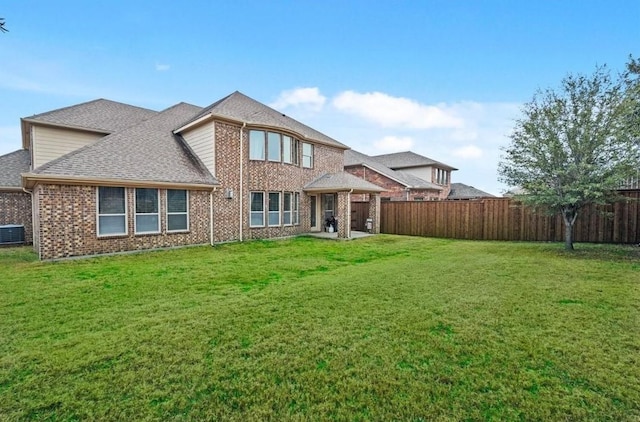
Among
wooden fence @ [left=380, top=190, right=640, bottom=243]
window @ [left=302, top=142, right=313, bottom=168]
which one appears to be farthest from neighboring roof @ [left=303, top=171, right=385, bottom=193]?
wooden fence @ [left=380, top=190, right=640, bottom=243]

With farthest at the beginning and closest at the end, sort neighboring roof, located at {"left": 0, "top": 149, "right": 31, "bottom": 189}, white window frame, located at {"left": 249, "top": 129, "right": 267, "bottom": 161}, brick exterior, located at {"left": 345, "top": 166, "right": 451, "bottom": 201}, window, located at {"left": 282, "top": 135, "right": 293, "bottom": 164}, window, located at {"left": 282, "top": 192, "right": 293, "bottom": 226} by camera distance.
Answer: brick exterior, located at {"left": 345, "top": 166, "right": 451, "bottom": 201}, window, located at {"left": 282, "top": 192, "right": 293, "bottom": 226}, window, located at {"left": 282, "top": 135, "right": 293, "bottom": 164}, white window frame, located at {"left": 249, "top": 129, "right": 267, "bottom": 161}, neighboring roof, located at {"left": 0, "top": 149, "right": 31, "bottom": 189}

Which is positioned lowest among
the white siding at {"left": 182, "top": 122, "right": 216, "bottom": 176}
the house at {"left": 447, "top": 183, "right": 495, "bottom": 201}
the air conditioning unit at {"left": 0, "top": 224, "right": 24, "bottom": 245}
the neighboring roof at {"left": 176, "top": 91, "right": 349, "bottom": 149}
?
the air conditioning unit at {"left": 0, "top": 224, "right": 24, "bottom": 245}

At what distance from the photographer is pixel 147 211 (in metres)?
10.9

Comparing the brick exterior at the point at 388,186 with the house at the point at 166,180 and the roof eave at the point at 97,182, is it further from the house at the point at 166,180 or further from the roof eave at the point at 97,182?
the roof eave at the point at 97,182

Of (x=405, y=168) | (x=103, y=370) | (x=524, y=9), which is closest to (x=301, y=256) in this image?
(x=103, y=370)

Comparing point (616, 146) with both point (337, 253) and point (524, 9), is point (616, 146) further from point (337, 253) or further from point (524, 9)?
point (337, 253)

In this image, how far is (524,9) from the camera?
11.1m

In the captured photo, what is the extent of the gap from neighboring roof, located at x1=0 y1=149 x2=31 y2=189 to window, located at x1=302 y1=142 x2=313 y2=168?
42.0 ft

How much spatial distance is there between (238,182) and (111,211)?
480 cm

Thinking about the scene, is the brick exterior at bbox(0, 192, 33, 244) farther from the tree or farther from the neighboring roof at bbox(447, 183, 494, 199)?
the neighboring roof at bbox(447, 183, 494, 199)

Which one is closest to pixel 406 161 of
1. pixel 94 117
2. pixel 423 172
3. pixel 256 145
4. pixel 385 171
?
pixel 423 172

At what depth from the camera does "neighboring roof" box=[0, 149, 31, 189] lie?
531 inches

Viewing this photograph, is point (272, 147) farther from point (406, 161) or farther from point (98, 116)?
point (406, 161)

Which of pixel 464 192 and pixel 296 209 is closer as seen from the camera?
pixel 296 209
